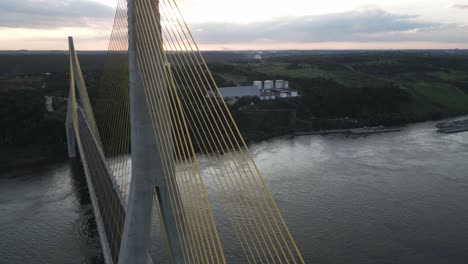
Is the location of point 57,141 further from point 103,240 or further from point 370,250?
point 370,250

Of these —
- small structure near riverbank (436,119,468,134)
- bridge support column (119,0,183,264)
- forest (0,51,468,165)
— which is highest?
bridge support column (119,0,183,264)

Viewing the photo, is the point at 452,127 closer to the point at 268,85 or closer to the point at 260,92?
the point at 260,92

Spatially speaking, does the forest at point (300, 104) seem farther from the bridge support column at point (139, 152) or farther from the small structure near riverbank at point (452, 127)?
the bridge support column at point (139, 152)

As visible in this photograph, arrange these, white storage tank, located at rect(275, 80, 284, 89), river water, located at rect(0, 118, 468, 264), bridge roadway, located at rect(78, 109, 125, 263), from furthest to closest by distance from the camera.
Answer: white storage tank, located at rect(275, 80, 284, 89) → river water, located at rect(0, 118, 468, 264) → bridge roadway, located at rect(78, 109, 125, 263)

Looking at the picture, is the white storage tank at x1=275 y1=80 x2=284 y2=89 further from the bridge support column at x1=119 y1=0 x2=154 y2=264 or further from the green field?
the bridge support column at x1=119 y1=0 x2=154 y2=264

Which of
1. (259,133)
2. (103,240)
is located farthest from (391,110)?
(103,240)

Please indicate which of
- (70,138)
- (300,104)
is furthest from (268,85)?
(70,138)

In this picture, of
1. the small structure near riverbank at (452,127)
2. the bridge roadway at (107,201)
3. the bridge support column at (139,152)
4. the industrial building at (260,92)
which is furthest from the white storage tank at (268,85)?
the bridge support column at (139,152)

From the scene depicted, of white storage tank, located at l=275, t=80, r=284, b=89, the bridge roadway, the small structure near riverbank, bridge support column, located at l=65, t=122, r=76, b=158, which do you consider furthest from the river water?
white storage tank, located at l=275, t=80, r=284, b=89
